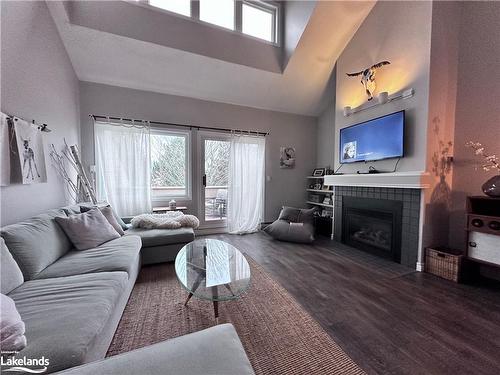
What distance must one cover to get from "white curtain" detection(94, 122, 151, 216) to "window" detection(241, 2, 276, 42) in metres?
2.35

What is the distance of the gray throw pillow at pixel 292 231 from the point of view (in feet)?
11.2

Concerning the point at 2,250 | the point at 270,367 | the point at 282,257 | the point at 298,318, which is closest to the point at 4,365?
the point at 2,250

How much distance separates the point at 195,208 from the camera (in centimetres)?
402

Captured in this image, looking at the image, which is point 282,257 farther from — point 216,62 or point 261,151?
point 216,62

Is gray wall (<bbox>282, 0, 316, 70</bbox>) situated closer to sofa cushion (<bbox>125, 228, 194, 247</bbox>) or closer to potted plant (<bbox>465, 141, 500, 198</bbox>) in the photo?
potted plant (<bbox>465, 141, 500, 198</bbox>)

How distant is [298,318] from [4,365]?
157 centimetres

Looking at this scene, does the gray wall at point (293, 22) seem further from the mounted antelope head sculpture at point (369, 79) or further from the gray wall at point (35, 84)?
the gray wall at point (35, 84)

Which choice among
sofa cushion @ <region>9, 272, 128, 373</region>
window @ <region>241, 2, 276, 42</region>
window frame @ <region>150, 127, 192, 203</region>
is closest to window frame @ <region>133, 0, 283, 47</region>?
window @ <region>241, 2, 276, 42</region>

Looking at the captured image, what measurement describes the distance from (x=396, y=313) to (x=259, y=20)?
4.36m

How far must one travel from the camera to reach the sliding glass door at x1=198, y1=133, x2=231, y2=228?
4.03m

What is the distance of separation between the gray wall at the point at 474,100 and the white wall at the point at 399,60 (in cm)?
53

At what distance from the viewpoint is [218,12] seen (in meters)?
3.25

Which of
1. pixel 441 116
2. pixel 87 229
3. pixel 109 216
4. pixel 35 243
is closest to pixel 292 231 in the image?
pixel 441 116

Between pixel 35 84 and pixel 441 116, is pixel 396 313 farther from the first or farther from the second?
pixel 35 84
